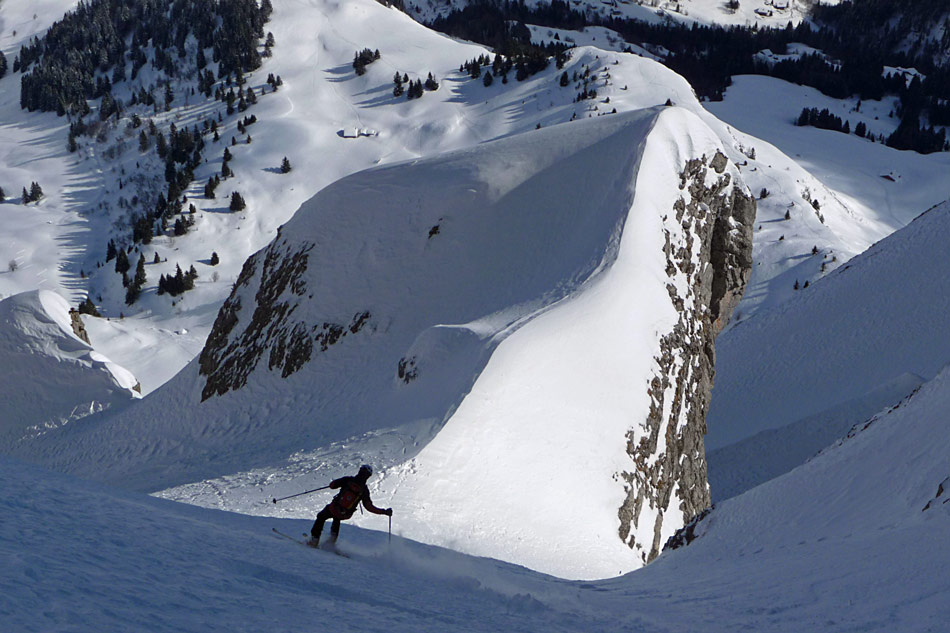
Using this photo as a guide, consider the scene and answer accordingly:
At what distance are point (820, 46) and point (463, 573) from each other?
18970 centimetres

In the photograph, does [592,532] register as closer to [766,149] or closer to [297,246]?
[297,246]

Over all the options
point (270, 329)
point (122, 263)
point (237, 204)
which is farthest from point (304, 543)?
point (237, 204)

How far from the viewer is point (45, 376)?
29828 millimetres

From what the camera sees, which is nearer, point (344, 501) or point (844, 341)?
point (344, 501)

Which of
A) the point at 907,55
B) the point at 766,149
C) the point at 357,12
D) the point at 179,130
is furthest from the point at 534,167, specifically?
the point at 907,55

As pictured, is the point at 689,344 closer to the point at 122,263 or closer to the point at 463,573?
the point at 463,573

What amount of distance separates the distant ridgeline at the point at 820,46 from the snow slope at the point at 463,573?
3681 inches

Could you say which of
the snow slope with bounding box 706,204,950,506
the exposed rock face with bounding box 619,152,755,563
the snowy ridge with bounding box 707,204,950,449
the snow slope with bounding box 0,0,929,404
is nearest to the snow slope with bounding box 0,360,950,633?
the exposed rock face with bounding box 619,152,755,563

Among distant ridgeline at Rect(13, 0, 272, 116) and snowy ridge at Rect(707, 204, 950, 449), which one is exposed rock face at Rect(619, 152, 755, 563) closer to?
snowy ridge at Rect(707, 204, 950, 449)

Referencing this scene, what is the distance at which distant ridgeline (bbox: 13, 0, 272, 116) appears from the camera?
9231cm

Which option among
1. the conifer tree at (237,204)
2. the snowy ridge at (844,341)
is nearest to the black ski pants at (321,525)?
the snowy ridge at (844,341)

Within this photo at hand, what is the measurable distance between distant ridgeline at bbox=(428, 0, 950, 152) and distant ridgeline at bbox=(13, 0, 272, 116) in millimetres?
32209

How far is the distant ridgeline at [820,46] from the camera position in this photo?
418 feet

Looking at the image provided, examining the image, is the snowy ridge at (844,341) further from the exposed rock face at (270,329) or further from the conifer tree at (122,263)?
the conifer tree at (122,263)
